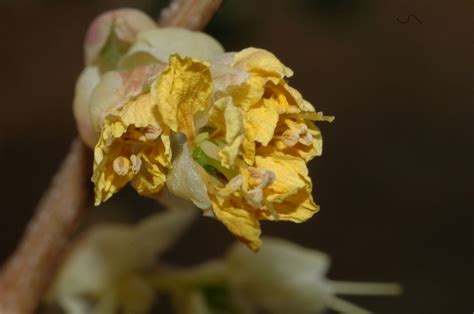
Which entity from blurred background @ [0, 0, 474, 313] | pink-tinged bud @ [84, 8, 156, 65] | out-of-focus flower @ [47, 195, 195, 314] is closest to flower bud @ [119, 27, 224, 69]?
pink-tinged bud @ [84, 8, 156, 65]

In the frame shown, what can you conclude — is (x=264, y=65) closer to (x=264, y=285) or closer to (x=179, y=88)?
(x=179, y=88)

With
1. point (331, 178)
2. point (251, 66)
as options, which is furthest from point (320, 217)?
point (251, 66)

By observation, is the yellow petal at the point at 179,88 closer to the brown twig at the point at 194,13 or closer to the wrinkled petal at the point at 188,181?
the wrinkled petal at the point at 188,181

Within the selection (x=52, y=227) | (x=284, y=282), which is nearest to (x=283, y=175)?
(x=52, y=227)

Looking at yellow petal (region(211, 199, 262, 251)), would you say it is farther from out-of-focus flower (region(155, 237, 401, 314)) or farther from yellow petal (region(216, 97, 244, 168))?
out-of-focus flower (region(155, 237, 401, 314))

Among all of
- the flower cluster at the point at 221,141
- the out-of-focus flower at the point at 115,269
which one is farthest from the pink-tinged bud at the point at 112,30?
the out-of-focus flower at the point at 115,269

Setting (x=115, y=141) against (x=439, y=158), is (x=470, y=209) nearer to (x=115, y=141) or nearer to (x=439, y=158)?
(x=439, y=158)
